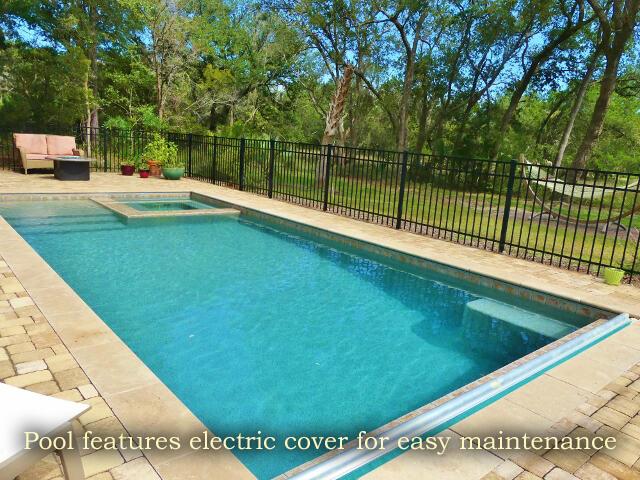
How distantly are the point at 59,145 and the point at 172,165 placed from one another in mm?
3083

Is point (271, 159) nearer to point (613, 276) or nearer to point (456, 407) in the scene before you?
point (613, 276)

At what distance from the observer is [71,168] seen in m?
11.7

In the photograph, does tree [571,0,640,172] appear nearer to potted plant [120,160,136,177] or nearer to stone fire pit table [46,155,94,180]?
potted plant [120,160,136,177]

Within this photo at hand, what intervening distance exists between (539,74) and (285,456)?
23708 mm

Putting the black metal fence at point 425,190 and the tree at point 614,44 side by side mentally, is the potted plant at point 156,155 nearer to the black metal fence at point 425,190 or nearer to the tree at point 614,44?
the black metal fence at point 425,190

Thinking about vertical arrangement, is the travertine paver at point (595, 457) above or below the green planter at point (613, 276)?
below

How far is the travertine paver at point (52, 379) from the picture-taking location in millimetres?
2016

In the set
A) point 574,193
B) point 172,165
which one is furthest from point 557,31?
point 172,165

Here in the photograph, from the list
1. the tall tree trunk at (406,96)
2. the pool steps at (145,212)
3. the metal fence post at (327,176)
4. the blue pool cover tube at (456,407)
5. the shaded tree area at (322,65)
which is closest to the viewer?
the blue pool cover tube at (456,407)

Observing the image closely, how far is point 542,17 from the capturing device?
17172mm

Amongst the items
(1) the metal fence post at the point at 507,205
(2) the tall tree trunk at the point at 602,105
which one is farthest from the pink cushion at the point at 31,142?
(2) the tall tree trunk at the point at 602,105

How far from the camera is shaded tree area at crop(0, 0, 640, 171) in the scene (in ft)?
54.6

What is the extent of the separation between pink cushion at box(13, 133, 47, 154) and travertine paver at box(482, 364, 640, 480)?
46.3 feet

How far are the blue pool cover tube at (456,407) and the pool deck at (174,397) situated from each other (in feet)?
0.36
